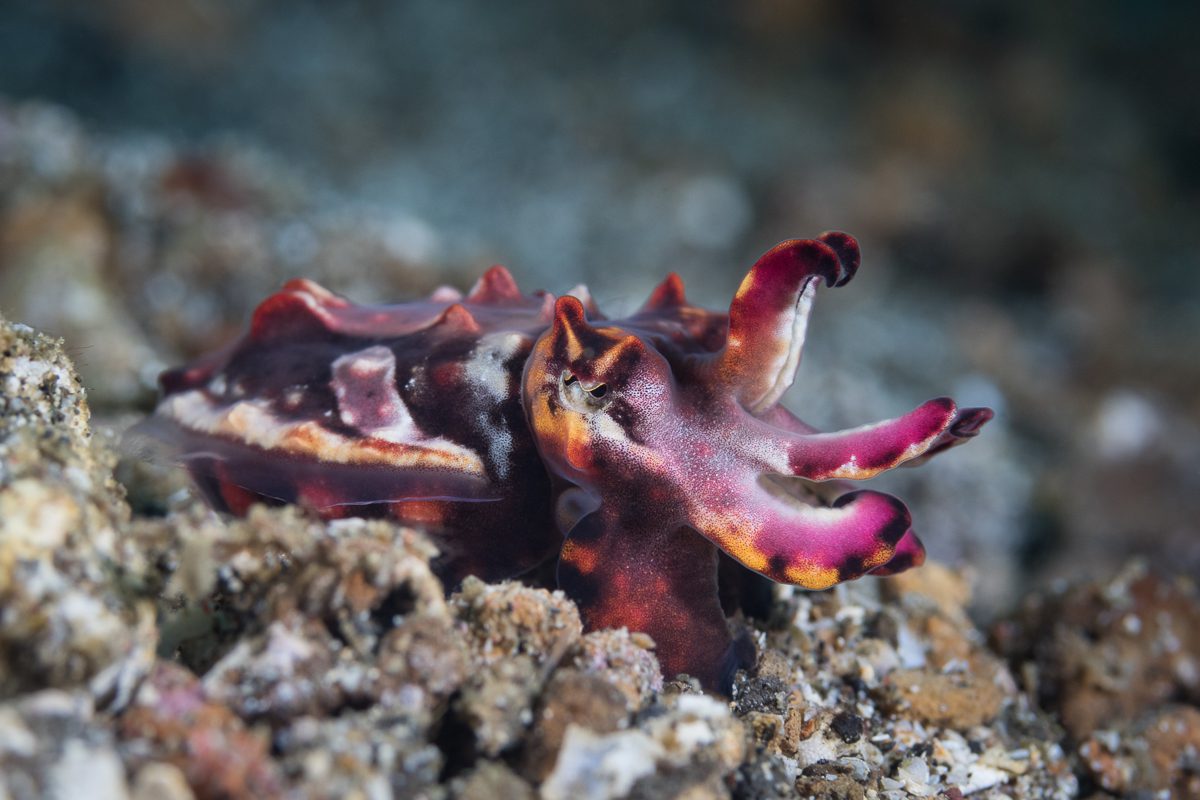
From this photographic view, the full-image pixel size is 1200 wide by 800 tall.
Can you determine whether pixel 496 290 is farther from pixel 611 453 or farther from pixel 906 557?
pixel 906 557

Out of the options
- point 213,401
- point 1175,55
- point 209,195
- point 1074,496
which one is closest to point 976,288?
point 1074,496

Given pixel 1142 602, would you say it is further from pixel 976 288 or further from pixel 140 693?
pixel 976 288

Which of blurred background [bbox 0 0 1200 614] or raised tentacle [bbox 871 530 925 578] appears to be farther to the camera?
blurred background [bbox 0 0 1200 614]

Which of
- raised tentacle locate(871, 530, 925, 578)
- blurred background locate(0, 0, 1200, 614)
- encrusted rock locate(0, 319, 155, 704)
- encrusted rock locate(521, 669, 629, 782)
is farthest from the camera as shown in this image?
blurred background locate(0, 0, 1200, 614)

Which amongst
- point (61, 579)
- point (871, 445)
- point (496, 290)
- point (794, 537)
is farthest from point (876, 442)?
point (61, 579)

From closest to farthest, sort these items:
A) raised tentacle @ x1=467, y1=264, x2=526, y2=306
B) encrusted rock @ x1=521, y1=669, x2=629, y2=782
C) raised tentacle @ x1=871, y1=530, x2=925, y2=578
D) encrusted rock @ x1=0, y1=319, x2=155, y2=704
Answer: encrusted rock @ x1=0, y1=319, x2=155, y2=704 < encrusted rock @ x1=521, y1=669, x2=629, y2=782 < raised tentacle @ x1=871, y1=530, x2=925, y2=578 < raised tentacle @ x1=467, y1=264, x2=526, y2=306

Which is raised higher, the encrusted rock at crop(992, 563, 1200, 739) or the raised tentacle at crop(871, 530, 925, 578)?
the raised tentacle at crop(871, 530, 925, 578)

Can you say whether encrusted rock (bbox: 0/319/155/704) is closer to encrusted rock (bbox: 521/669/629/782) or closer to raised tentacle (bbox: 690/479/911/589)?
encrusted rock (bbox: 521/669/629/782)

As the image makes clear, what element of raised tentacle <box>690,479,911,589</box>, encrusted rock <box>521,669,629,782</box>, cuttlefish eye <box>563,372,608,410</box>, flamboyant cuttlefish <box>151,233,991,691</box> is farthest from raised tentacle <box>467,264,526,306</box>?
encrusted rock <box>521,669,629,782</box>
